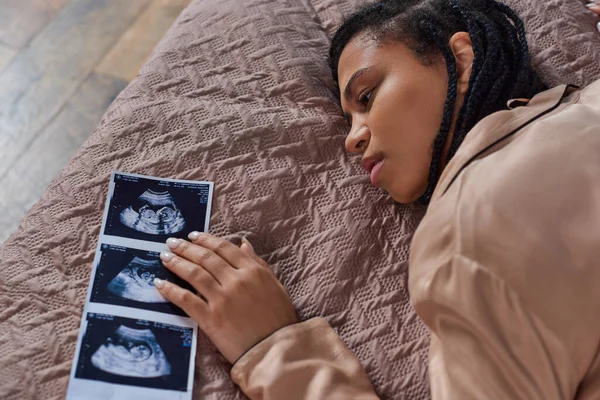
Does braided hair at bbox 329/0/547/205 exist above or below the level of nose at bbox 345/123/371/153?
above

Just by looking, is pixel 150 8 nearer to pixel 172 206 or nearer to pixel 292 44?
pixel 292 44

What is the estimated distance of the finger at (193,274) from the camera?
3.57ft

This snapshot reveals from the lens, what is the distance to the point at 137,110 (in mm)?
1323

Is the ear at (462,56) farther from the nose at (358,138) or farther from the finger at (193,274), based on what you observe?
the finger at (193,274)

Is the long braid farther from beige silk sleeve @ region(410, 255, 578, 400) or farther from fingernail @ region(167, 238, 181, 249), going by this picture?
fingernail @ region(167, 238, 181, 249)

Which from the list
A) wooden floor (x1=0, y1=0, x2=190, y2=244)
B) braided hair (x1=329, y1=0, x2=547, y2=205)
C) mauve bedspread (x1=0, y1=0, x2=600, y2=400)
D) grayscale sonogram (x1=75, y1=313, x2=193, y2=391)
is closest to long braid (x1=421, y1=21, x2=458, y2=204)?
braided hair (x1=329, y1=0, x2=547, y2=205)

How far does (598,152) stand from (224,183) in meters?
0.67

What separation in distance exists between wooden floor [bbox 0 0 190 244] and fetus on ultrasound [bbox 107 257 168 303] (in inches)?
25.8

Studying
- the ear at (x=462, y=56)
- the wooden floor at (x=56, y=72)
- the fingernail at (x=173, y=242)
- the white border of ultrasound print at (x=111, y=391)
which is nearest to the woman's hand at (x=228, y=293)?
the fingernail at (x=173, y=242)

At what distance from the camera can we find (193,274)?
1.11 m

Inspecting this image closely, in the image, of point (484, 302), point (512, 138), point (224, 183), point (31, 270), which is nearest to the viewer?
point (484, 302)

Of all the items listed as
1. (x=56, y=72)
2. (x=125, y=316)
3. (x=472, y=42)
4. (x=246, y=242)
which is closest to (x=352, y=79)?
(x=472, y=42)

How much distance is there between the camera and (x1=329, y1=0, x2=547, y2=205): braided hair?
1143 millimetres

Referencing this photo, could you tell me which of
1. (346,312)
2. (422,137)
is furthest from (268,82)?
(346,312)
